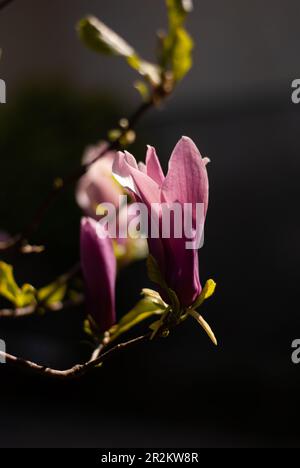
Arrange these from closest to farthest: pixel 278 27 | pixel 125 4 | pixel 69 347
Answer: pixel 69 347
pixel 278 27
pixel 125 4

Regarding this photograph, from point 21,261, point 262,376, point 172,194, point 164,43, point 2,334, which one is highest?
point 21,261

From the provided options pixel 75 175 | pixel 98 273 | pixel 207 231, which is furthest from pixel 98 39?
pixel 207 231

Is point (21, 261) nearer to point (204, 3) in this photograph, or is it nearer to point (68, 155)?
point (68, 155)

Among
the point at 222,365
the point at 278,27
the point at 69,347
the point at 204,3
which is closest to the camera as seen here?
the point at 222,365

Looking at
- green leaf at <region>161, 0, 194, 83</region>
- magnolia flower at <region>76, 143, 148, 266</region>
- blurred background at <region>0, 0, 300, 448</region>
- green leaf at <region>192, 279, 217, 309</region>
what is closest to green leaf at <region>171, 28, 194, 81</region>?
green leaf at <region>161, 0, 194, 83</region>

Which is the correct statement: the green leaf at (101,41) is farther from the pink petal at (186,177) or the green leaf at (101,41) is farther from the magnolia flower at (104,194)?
the pink petal at (186,177)

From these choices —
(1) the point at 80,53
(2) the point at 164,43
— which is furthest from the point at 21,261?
(2) the point at 164,43

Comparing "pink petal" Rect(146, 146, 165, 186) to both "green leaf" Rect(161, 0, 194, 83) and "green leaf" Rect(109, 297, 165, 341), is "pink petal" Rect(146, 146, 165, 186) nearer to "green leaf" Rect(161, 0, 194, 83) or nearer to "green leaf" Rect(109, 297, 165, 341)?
"green leaf" Rect(109, 297, 165, 341)
